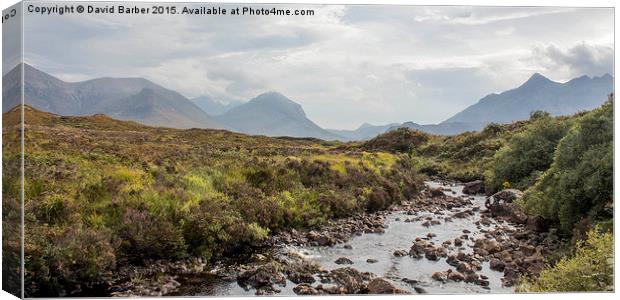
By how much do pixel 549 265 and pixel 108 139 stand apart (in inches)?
349

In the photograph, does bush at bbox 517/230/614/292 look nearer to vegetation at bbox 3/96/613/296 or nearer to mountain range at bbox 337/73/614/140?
vegetation at bbox 3/96/613/296

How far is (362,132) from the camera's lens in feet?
40.7

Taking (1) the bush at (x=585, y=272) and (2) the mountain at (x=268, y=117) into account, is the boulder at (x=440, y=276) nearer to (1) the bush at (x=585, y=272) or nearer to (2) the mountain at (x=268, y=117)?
(1) the bush at (x=585, y=272)

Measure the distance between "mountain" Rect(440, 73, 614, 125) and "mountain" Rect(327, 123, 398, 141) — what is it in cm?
137

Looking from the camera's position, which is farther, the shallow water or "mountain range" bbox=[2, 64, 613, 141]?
the shallow water

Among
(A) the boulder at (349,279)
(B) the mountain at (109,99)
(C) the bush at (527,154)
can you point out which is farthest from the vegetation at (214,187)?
(A) the boulder at (349,279)

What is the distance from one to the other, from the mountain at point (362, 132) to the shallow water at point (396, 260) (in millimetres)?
2513

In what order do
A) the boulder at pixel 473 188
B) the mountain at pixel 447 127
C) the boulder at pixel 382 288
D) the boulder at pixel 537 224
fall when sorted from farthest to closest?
1. the boulder at pixel 473 188
2. the boulder at pixel 537 224
3. the mountain at pixel 447 127
4. the boulder at pixel 382 288

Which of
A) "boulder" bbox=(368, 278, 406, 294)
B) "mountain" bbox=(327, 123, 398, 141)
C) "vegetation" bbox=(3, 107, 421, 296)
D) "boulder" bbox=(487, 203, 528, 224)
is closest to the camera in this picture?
"vegetation" bbox=(3, 107, 421, 296)

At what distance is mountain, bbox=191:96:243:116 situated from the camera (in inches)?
452

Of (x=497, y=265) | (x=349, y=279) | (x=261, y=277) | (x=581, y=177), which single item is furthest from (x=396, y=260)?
(x=581, y=177)

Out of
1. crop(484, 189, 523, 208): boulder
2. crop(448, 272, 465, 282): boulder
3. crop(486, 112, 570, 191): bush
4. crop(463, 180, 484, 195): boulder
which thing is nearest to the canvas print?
crop(448, 272, 465, 282): boulder

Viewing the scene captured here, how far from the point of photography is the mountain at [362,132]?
1225 centimetres

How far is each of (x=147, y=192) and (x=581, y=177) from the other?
921cm
